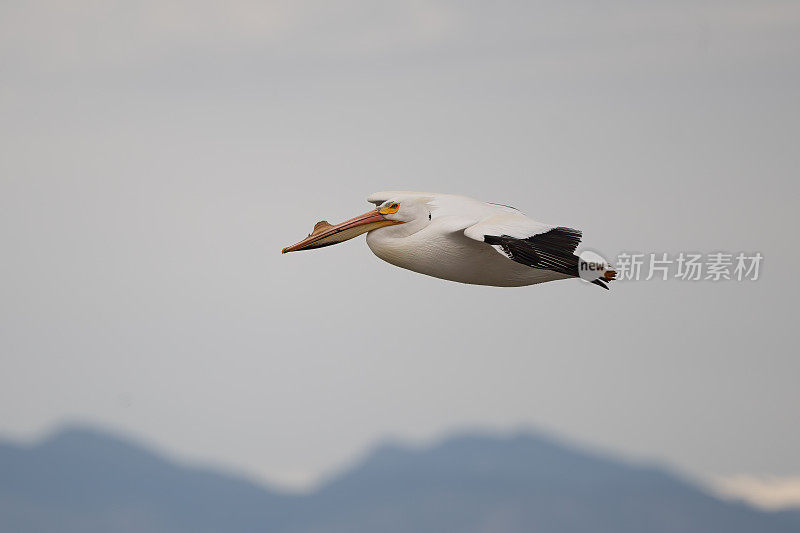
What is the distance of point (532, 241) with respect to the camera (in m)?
9.76

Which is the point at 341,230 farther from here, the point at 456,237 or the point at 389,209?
the point at 456,237

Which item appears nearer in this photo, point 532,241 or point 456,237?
point 532,241

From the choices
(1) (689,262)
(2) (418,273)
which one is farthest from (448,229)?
(1) (689,262)

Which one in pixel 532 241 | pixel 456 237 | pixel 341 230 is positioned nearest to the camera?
pixel 532 241

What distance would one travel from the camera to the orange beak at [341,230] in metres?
10.8

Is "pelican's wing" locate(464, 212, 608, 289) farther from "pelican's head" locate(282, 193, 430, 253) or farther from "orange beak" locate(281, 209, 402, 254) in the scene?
"orange beak" locate(281, 209, 402, 254)

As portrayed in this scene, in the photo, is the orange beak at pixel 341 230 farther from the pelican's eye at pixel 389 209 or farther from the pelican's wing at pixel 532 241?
the pelican's wing at pixel 532 241

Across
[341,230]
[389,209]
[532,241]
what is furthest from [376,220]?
[532,241]

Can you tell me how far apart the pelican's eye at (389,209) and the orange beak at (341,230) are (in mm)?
38

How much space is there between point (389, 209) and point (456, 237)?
68 cm

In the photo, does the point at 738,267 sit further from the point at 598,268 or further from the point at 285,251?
the point at 285,251

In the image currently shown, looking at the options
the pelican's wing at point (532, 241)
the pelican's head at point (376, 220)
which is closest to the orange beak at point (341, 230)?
the pelican's head at point (376, 220)

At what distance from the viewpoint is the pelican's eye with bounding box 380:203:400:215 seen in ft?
35.0

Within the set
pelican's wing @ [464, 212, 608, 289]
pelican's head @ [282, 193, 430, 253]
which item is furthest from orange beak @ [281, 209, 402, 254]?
pelican's wing @ [464, 212, 608, 289]
